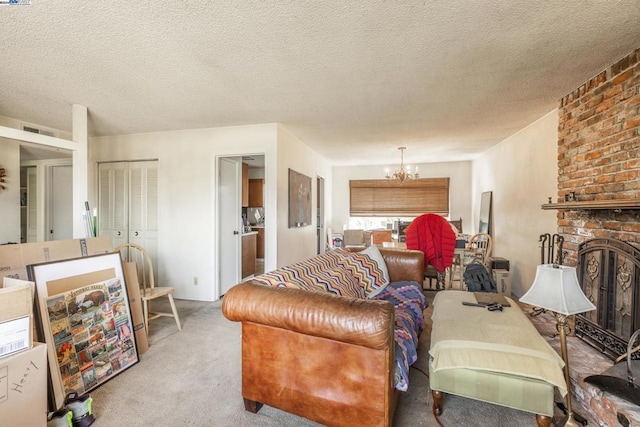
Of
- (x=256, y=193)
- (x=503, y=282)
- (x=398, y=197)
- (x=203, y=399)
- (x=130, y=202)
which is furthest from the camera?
(x=398, y=197)

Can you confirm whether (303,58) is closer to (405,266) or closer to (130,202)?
Answer: (405,266)

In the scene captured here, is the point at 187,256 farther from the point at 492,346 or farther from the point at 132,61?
the point at 492,346

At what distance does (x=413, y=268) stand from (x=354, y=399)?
1.99 m

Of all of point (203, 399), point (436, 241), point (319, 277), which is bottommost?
point (203, 399)

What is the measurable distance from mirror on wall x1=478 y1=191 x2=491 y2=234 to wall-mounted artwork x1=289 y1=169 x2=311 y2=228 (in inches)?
131

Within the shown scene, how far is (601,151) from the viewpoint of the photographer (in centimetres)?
234

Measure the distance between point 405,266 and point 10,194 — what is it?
482cm

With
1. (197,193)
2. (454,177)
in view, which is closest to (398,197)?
(454,177)

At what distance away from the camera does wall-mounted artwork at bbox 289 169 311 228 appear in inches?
168

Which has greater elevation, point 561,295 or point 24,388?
point 561,295

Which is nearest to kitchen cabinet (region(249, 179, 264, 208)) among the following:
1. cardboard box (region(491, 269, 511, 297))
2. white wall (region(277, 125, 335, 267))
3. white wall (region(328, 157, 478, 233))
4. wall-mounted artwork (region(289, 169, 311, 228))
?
white wall (region(277, 125, 335, 267))

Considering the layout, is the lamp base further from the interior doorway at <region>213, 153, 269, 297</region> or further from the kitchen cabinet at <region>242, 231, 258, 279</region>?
the kitchen cabinet at <region>242, 231, 258, 279</region>

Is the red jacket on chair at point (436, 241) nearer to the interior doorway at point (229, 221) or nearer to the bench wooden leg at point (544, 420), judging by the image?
→ the interior doorway at point (229, 221)

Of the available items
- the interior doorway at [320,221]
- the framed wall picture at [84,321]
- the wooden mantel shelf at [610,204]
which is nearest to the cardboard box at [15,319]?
the framed wall picture at [84,321]
